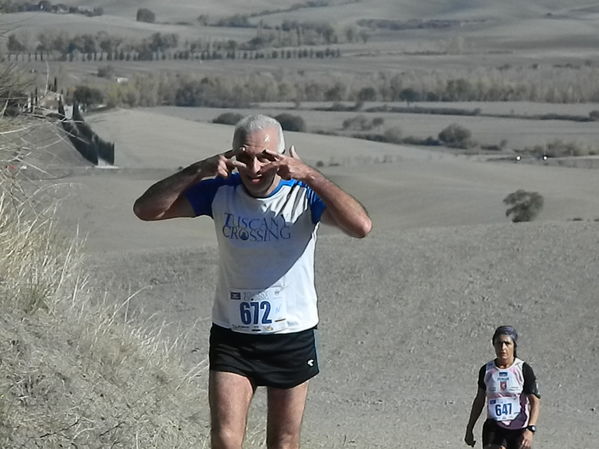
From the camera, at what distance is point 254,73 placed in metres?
93.0

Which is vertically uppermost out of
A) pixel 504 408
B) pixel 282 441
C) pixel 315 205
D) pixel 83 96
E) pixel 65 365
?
pixel 315 205

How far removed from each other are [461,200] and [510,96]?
49.8 meters

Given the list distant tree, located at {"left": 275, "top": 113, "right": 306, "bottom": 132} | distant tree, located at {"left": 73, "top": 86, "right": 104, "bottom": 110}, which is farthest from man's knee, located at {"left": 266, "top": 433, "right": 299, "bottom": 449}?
distant tree, located at {"left": 275, "top": 113, "right": 306, "bottom": 132}

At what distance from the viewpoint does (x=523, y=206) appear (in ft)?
Result: 112

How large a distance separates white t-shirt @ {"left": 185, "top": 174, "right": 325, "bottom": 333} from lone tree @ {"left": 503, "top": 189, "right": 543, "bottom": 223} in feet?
90.2

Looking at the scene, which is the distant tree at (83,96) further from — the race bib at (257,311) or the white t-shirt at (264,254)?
the race bib at (257,311)

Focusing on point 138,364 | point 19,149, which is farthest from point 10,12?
point 138,364

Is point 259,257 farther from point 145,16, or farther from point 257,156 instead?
point 145,16

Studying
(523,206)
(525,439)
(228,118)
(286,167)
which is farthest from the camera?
(228,118)

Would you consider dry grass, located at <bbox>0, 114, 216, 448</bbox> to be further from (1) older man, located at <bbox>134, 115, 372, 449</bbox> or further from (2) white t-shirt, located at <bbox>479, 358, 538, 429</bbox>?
(2) white t-shirt, located at <bbox>479, 358, 538, 429</bbox>

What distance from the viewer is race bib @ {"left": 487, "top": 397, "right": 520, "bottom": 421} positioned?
8.34 metres

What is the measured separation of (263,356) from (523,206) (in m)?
28.8

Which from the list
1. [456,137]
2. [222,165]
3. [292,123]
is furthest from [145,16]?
[222,165]

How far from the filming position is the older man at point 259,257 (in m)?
5.86
